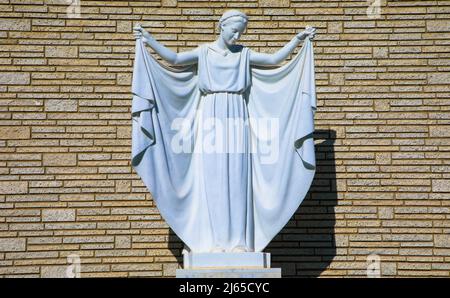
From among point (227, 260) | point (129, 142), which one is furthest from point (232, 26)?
point (227, 260)

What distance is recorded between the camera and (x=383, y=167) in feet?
30.7

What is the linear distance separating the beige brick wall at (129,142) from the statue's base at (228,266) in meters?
1.04

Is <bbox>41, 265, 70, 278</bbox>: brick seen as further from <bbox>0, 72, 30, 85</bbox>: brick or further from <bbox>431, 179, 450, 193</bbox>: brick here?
<bbox>431, 179, 450, 193</bbox>: brick

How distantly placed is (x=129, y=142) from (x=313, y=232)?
5.81ft

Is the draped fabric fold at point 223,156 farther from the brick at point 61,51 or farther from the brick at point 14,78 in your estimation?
the brick at point 14,78

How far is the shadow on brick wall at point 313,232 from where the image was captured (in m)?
9.13

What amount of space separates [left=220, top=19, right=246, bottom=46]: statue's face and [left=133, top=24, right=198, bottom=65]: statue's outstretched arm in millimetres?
282

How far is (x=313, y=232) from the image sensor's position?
922cm

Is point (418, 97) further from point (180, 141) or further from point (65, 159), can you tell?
point (65, 159)

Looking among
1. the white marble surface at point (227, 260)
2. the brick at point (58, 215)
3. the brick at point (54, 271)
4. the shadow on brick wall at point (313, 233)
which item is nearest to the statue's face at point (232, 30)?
the shadow on brick wall at point (313, 233)

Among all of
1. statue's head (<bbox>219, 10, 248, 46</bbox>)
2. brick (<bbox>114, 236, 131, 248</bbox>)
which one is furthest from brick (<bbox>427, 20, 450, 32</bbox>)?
brick (<bbox>114, 236, 131, 248</bbox>)

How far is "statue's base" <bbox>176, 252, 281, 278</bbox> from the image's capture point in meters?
7.96

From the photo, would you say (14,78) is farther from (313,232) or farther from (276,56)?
(313,232)

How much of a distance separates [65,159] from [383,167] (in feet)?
9.03
